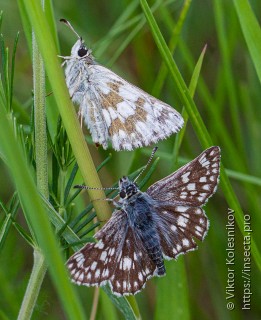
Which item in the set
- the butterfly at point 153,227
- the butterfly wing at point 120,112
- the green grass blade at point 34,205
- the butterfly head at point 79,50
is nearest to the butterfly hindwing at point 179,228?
the butterfly at point 153,227

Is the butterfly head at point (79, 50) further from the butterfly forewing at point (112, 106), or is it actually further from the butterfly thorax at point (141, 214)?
Result: the butterfly thorax at point (141, 214)

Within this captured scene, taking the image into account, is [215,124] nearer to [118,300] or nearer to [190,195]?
[190,195]

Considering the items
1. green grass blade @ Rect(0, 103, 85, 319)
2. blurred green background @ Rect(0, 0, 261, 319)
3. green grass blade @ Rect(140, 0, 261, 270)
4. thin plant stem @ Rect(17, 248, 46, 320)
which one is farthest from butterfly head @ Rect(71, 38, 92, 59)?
green grass blade @ Rect(0, 103, 85, 319)

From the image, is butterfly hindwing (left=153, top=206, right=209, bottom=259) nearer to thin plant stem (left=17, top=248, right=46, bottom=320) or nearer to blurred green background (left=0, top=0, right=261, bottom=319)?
blurred green background (left=0, top=0, right=261, bottom=319)

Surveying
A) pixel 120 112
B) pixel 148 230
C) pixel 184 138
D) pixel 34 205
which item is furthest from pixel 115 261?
pixel 184 138

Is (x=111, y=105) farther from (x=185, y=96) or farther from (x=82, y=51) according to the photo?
(x=185, y=96)
